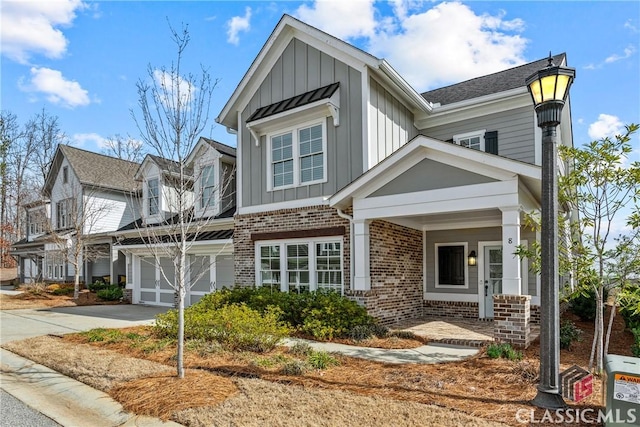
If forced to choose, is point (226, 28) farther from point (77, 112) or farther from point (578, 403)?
point (77, 112)

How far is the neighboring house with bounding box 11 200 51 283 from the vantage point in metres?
26.6

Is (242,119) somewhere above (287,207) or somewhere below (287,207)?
above

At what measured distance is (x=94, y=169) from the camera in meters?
25.0

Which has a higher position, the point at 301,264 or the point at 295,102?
the point at 295,102

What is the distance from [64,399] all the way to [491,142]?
1112 cm

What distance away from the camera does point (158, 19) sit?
7.45m

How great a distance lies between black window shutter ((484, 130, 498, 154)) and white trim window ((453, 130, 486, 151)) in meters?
0.13

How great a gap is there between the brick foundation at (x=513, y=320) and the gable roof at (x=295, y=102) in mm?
6500

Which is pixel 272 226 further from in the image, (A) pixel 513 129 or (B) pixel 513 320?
(A) pixel 513 129

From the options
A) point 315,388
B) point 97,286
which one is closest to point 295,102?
point 315,388

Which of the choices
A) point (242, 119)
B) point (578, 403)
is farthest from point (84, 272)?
point (578, 403)

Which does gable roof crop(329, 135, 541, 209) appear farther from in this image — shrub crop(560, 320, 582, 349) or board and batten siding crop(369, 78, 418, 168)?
shrub crop(560, 320, 582, 349)

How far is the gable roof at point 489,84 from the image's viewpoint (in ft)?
40.8

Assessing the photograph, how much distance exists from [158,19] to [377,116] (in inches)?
222
